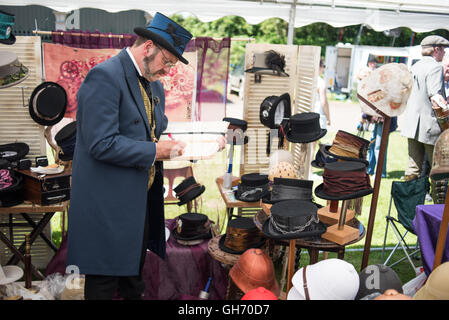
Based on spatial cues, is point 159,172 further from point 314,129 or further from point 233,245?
point 314,129

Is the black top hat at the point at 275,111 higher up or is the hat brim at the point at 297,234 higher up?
the black top hat at the point at 275,111

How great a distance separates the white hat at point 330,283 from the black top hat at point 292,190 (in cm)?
96

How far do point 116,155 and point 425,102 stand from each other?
15.4 feet

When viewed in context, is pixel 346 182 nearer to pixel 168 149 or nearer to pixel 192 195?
pixel 168 149

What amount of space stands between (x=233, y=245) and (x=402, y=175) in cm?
557

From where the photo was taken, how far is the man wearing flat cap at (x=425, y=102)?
5164mm

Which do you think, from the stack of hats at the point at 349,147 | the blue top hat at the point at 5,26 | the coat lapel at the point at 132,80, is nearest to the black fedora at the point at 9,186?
the blue top hat at the point at 5,26

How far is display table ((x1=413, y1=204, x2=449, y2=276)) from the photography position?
2.62 m

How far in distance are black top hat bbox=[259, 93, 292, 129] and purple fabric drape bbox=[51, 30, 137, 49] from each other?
1.71 m

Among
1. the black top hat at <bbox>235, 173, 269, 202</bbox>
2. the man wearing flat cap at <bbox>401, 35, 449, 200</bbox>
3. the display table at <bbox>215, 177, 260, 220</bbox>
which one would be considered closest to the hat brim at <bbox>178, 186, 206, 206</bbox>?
the display table at <bbox>215, 177, 260, 220</bbox>

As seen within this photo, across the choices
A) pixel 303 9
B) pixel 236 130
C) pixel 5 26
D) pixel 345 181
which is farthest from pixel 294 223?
pixel 303 9

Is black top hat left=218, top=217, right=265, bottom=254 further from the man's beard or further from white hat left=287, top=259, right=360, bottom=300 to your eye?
the man's beard

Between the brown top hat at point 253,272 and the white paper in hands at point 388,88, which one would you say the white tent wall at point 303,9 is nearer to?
the white paper in hands at point 388,88
